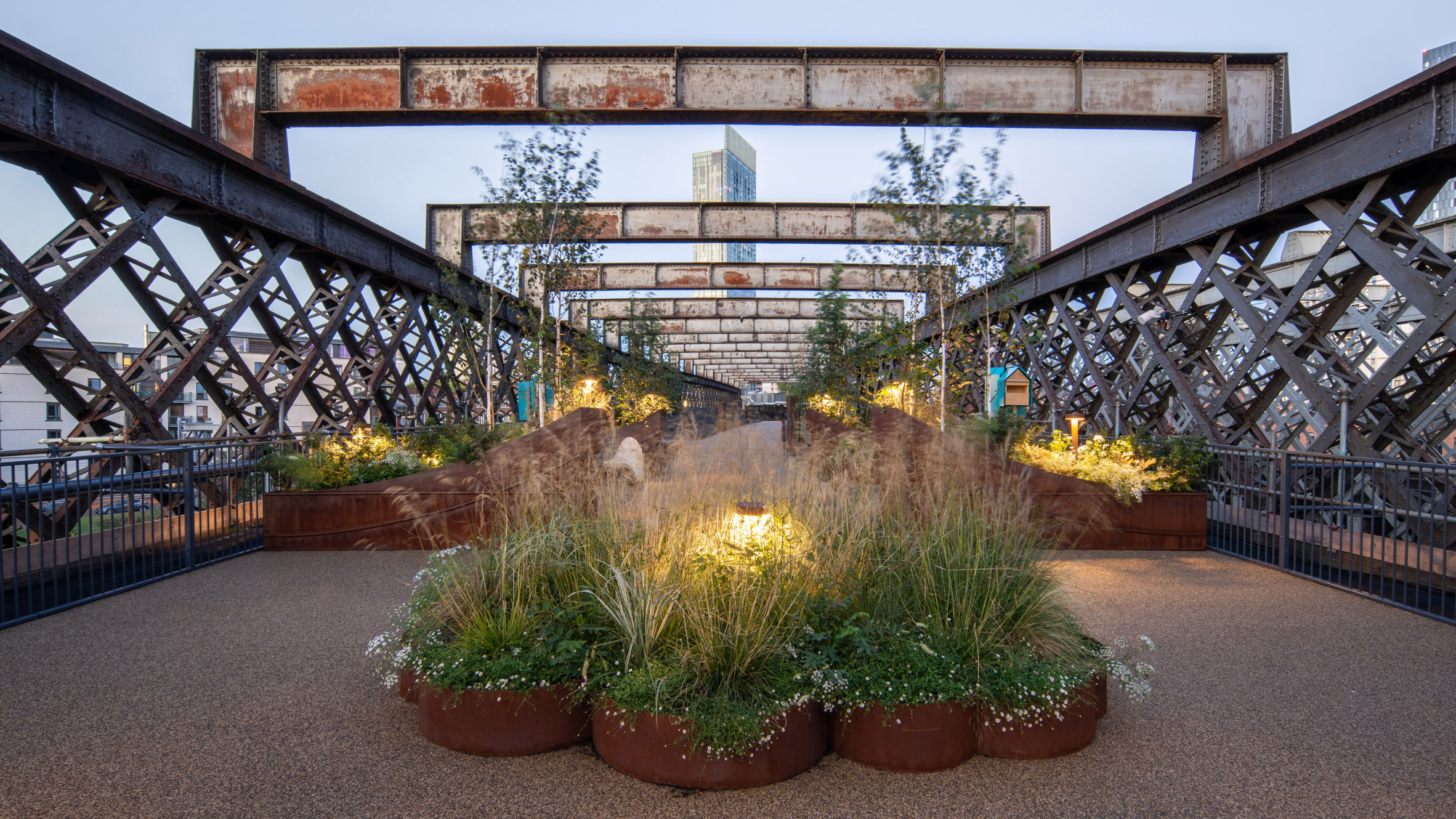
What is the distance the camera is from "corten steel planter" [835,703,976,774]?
2375mm

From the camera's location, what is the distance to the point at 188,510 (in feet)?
18.0

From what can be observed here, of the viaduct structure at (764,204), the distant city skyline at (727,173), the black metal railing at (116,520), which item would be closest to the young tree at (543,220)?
the viaduct structure at (764,204)

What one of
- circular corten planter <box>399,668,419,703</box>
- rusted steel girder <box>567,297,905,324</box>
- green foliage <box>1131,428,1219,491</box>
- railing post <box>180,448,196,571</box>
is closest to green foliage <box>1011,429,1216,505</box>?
green foliage <box>1131,428,1219,491</box>

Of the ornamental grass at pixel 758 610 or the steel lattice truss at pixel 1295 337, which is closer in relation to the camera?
the ornamental grass at pixel 758 610

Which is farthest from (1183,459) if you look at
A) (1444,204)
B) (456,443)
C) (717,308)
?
(717,308)

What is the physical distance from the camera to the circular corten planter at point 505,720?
8.14 ft

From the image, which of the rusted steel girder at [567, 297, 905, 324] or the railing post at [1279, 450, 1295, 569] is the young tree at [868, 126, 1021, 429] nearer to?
the railing post at [1279, 450, 1295, 569]

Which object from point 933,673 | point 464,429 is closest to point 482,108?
point 464,429

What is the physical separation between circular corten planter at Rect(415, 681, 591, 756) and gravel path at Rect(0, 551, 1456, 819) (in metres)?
0.06

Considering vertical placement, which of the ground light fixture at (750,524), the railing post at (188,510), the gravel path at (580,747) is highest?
the ground light fixture at (750,524)

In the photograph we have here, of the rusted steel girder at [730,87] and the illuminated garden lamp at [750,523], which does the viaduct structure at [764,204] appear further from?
the illuminated garden lamp at [750,523]

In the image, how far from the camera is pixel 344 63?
823 cm

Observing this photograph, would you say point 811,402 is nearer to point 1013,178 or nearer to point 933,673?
point 1013,178

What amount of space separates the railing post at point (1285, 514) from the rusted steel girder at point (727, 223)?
8.30 m
